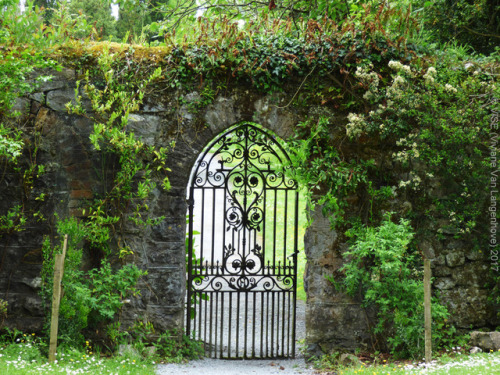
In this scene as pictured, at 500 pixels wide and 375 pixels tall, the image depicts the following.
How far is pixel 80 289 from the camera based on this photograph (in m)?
4.92

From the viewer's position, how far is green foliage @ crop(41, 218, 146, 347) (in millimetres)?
5016

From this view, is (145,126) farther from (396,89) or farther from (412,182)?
(412,182)

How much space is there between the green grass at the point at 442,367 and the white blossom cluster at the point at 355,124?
8.35 feet

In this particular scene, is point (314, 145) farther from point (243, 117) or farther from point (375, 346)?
point (375, 346)

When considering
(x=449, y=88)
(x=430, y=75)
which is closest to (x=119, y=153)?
(x=430, y=75)

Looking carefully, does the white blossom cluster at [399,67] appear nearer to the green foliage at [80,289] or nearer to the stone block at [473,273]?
the stone block at [473,273]

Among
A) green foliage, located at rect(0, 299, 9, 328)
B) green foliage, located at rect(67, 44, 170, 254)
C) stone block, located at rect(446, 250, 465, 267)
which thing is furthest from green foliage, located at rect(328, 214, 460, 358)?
green foliage, located at rect(0, 299, 9, 328)

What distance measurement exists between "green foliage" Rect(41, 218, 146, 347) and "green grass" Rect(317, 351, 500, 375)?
2.43m

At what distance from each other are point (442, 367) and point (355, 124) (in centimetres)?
269

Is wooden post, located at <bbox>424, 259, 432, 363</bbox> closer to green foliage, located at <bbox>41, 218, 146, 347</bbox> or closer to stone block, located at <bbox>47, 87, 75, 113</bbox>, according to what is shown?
green foliage, located at <bbox>41, 218, 146, 347</bbox>

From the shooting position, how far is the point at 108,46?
545 cm

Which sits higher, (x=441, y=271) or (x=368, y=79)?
(x=368, y=79)

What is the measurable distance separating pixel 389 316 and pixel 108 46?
4.48m

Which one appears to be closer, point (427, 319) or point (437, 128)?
point (427, 319)
